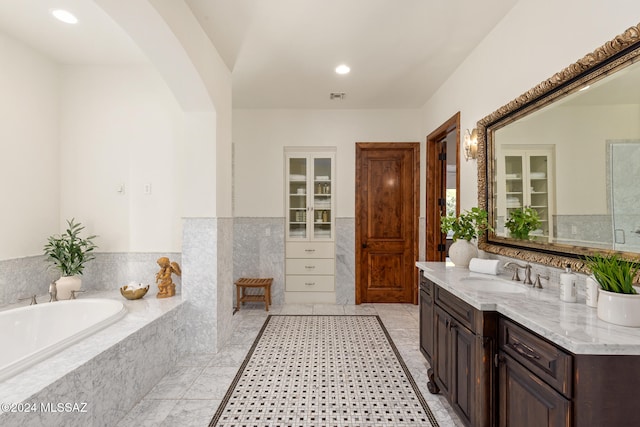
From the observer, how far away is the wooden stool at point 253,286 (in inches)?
166

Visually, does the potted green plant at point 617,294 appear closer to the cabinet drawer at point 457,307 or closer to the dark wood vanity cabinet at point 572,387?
the dark wood vanity cabinet at point 572,387

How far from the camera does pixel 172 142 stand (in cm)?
337

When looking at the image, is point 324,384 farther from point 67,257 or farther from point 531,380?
point 67,257

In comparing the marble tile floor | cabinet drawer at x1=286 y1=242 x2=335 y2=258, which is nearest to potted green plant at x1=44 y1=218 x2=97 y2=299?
the marble tile floor

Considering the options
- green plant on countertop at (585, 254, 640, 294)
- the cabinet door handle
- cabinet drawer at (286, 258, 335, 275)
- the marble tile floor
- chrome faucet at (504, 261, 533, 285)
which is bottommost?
the marble tile floor

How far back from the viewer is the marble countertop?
1058 millimetres

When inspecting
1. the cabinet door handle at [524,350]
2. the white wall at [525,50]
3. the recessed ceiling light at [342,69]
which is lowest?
the cabinet door handle at [524,350]

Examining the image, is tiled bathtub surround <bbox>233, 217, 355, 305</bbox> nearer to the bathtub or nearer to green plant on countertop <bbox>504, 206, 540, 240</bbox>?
the bathtub

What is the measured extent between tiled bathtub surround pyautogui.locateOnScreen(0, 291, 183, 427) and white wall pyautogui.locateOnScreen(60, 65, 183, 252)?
3.09ft

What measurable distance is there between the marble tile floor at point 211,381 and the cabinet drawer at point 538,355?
88cm

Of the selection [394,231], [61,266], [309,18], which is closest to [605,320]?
[309,18]

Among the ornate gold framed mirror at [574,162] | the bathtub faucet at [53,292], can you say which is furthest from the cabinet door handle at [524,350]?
the bathtub faucet at [53,292]

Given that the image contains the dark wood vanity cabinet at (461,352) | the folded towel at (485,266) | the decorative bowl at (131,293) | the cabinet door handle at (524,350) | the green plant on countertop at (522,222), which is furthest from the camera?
the decorative bowl at (131,293)

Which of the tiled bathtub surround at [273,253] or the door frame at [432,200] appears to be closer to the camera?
the door frame at [432,200]
